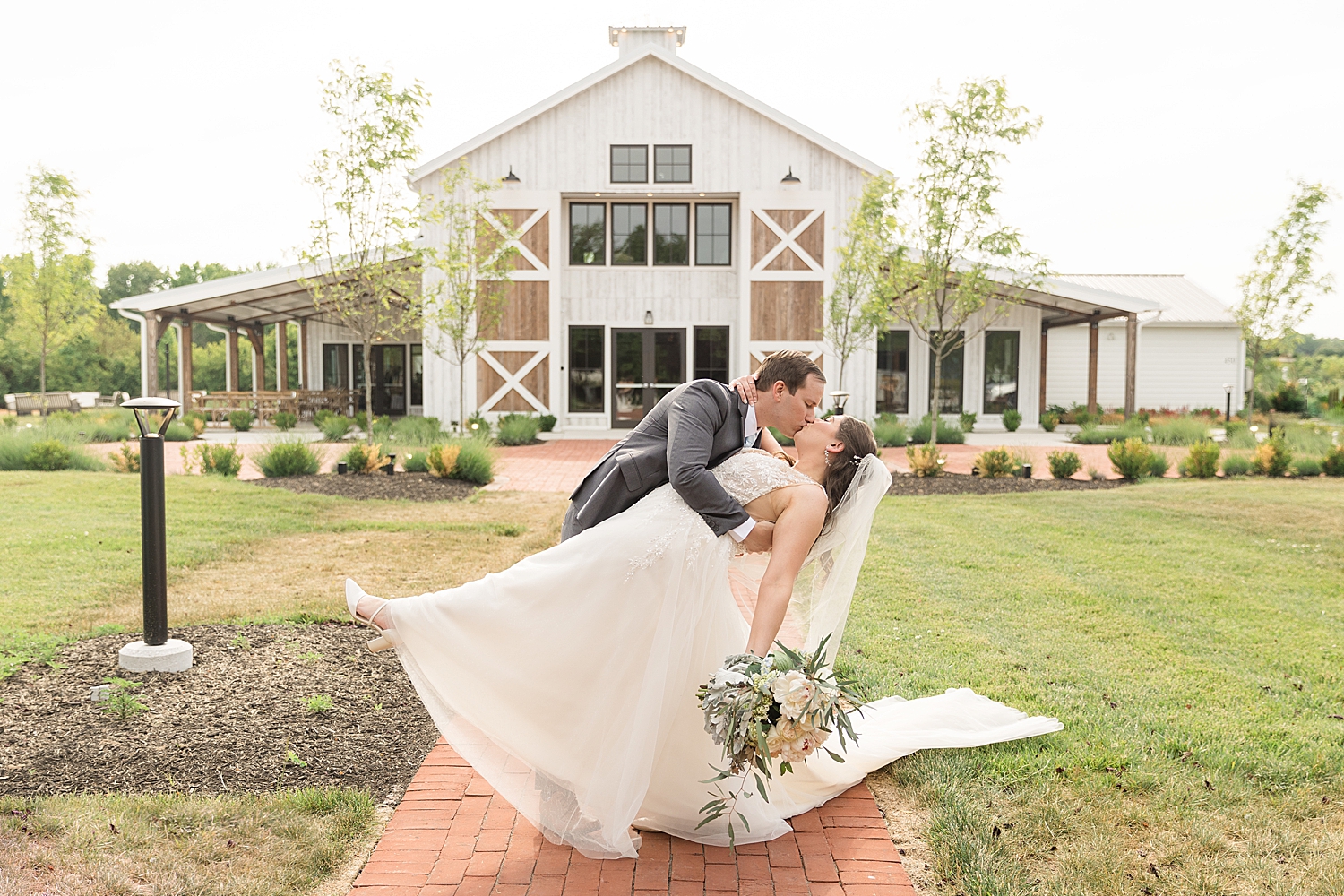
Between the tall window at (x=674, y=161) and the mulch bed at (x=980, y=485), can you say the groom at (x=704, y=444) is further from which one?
the tall window at (x=674, y=161)

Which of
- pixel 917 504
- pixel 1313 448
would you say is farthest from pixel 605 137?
pixel 1313 448

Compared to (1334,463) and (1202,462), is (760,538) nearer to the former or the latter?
(1202,462)

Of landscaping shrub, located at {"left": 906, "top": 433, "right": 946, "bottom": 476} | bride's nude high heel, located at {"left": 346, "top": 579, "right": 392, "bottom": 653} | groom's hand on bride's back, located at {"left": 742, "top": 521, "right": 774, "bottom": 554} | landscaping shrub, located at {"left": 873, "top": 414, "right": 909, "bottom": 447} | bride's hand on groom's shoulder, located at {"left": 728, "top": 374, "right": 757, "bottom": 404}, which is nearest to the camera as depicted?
bride's nude high heel, located at {"left": 346, "top": 579, "right": 392, "bottom": 653}

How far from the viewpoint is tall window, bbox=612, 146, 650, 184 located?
2159 cm

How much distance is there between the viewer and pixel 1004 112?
14.2m

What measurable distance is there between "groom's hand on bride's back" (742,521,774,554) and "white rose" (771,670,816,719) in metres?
0.58

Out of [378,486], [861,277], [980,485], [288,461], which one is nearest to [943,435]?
[861,277]

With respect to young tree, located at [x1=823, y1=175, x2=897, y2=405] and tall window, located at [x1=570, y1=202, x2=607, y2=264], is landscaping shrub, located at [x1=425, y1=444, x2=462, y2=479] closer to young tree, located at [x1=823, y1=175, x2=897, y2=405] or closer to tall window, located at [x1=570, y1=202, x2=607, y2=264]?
young tree, located at [x1=823, y1=175, x2=897, y2=405]

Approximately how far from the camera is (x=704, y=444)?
324 centimetres

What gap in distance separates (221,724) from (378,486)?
8574mm

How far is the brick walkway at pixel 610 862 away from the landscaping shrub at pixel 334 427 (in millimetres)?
15875

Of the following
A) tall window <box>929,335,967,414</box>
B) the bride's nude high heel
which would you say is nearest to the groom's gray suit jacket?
the bride's nude high heel

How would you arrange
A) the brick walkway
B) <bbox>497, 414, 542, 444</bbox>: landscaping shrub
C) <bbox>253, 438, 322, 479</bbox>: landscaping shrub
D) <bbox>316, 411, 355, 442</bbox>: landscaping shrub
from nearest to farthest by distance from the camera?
the brick walkway → <bbox>253, 438, 322, 479</bbox>: landscaping shrub → <bbox>316, 411, 355, 442</bbox>: landscaping shrub → <bbox>497, 414, 542, 444</bbox>: landscaping shrub

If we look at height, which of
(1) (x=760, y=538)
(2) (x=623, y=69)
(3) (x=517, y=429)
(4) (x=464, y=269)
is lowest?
(3) (x=517, y=429)
